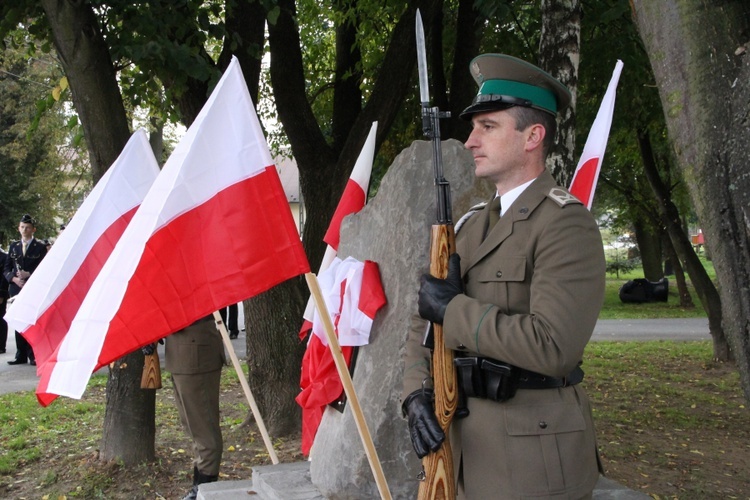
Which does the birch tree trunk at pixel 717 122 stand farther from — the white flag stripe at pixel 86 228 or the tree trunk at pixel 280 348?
the tree trunk at pixel 280 348

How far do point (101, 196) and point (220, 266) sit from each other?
191 centimetres

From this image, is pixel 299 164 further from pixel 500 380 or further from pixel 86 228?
pixel 500 380

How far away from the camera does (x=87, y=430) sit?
25.8ft

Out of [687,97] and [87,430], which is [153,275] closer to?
[687,97]

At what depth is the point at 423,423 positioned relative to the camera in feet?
8.36

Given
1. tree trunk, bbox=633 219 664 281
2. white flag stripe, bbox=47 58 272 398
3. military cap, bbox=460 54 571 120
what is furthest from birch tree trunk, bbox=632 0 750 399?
tree trunk, bbox=633 219 664 281

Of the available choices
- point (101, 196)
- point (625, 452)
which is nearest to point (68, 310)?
point (101, 196)

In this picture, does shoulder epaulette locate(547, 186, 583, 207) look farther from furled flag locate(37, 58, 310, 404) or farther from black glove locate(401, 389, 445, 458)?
furled flag locate(37, 58, 310, 404)

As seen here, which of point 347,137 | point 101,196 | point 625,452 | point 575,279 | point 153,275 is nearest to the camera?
point 575,279

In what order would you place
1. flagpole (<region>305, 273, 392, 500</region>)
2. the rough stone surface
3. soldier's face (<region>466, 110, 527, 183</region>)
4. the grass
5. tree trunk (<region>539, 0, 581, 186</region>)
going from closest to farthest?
soldier's face (<region>466, 110, 527, 183</region>) < flagpole (<region>305, 273, 392, 500</region>) < the rough stone surface < tree trunk (<region>539, 0, 581, 186</region>) < the grass

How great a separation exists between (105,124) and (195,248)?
9.98 feet

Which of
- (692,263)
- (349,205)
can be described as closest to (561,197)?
(349,205)

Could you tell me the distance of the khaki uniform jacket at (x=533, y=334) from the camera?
2.32 metres

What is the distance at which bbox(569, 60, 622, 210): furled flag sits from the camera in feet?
15.5
